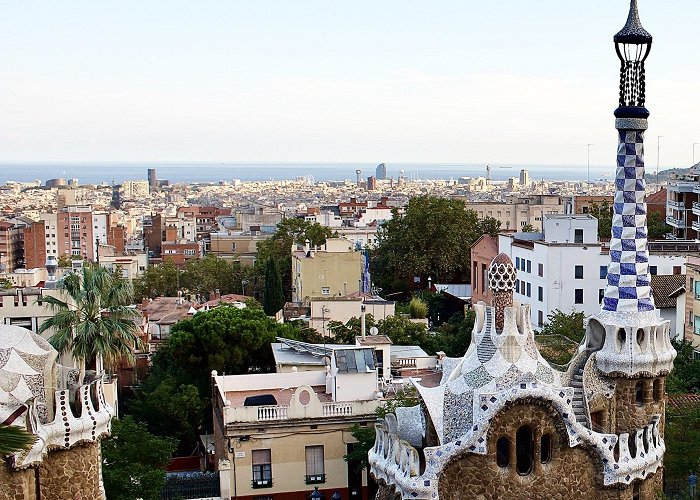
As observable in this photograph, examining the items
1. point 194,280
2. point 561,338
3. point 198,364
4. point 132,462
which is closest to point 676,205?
point 194,280

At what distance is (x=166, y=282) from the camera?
2616 inches

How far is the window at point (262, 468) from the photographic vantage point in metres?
25.4

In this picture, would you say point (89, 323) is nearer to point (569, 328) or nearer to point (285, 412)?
point (285, 412)

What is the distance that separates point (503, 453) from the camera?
16250mm

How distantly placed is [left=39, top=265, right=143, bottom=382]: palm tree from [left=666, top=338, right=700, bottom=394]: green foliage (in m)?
14.2

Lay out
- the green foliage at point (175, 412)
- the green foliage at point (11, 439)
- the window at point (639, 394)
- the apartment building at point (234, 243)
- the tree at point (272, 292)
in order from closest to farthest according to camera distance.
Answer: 1. the green foliage at point (11, 439)
2. the window at point (639, 394)
3. the green foliage at point (175, 412)
4. the tree at point (272, 292)
5. the apartment building at point (234, 243)

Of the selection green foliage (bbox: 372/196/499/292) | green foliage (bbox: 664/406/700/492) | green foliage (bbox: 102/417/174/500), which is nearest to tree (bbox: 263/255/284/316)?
green foliage (bbox: 372/196/499/292)

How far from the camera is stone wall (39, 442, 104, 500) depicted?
14688 mm

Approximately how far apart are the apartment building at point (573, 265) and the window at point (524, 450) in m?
30.0

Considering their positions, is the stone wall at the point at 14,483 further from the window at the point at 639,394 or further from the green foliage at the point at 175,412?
the green foliage at the point at 175,412

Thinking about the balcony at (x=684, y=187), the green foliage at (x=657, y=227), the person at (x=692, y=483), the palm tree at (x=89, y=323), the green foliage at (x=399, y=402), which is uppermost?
the balcony at (x=684, y=187)

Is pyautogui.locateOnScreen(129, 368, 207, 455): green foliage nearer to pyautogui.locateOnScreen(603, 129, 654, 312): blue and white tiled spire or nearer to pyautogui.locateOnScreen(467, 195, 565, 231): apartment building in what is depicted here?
pyautogui.locateOnScreen(603, 129, 654, 312): blue and white tiled spire

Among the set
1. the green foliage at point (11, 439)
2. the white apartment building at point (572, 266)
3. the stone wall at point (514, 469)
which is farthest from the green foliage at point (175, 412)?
the green foliage at point (11, 439)

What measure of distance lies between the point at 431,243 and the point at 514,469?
4696 cm
